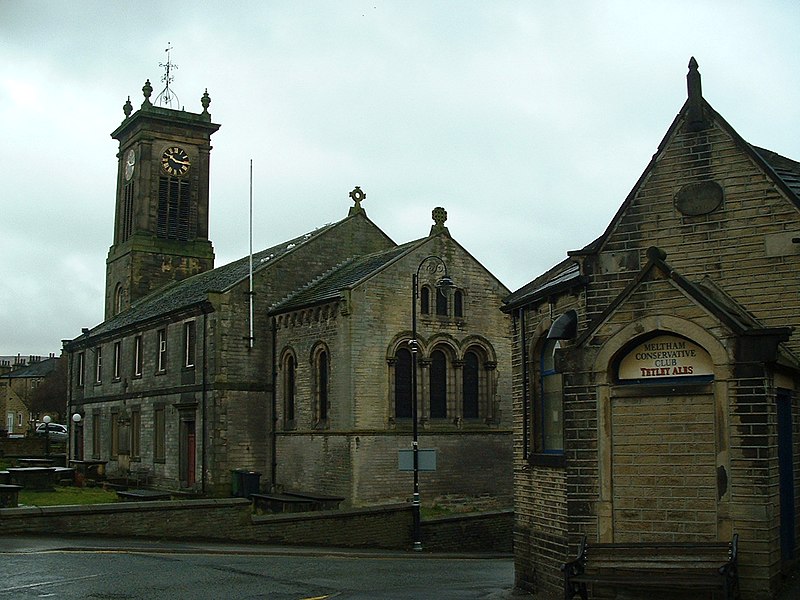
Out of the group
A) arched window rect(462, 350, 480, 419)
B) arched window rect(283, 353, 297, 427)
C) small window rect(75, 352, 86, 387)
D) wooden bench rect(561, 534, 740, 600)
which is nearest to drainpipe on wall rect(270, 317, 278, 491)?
arched window rect(283, 353, 297, 427)

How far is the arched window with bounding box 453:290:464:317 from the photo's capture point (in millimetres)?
34375

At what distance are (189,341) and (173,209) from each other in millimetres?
15697

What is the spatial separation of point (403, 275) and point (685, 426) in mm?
21784

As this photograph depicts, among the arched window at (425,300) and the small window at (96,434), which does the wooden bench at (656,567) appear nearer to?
the arched window at (425,300)

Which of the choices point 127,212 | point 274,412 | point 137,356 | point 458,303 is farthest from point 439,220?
point 127,212

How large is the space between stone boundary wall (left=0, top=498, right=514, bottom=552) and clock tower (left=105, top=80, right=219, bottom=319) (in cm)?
2752

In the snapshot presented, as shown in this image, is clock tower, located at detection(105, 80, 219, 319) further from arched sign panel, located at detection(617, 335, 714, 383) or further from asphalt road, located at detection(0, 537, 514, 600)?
arched sign panel, located at detection(617, 335, 714, 383)

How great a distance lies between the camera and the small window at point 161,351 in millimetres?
40219

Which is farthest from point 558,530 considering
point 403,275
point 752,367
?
point 403,275

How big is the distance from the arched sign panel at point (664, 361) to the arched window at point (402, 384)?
20625mm

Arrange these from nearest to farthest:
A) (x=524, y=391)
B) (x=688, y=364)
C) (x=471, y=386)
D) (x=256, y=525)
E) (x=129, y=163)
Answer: (x=688, y=364) → (x=524, y=391) → (x=256, y=525) → (x=471, y=386) → (x=129, y=163)

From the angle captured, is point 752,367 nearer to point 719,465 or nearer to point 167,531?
point 719,465

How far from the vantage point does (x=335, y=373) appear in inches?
1267

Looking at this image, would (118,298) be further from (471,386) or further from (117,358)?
(471,386)
